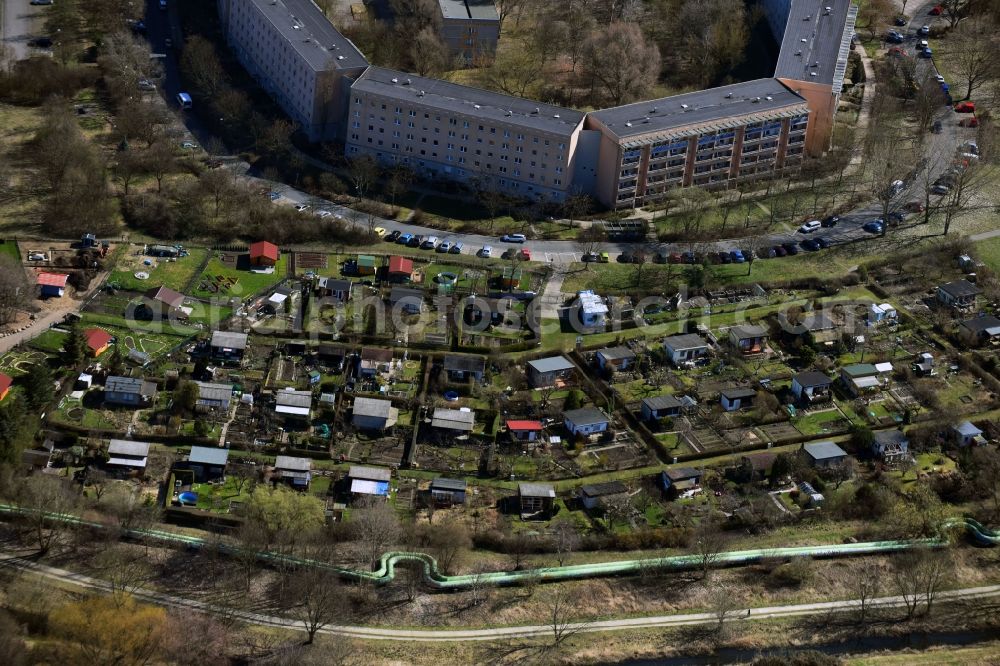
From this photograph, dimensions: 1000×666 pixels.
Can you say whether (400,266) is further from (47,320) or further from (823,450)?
(823,450)

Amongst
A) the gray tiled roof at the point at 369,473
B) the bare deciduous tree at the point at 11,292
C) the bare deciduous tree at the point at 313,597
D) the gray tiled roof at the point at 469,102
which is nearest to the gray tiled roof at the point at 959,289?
the gray tiled roof at the point at 469,102

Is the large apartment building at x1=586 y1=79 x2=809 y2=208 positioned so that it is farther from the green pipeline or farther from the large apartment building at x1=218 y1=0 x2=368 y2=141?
the green pipeline

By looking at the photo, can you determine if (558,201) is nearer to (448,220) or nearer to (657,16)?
(448,220)

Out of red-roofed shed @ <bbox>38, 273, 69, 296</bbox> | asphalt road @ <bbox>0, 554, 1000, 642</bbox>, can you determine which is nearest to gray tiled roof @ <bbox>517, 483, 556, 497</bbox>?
asphalt road @ <bbox>0, 554, 1000, 642</bbox>

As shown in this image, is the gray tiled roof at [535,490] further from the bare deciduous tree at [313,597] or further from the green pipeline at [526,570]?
the bare deciduous tree at [313,597]

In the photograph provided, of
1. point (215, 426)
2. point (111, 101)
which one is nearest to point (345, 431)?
point (215, 426)
